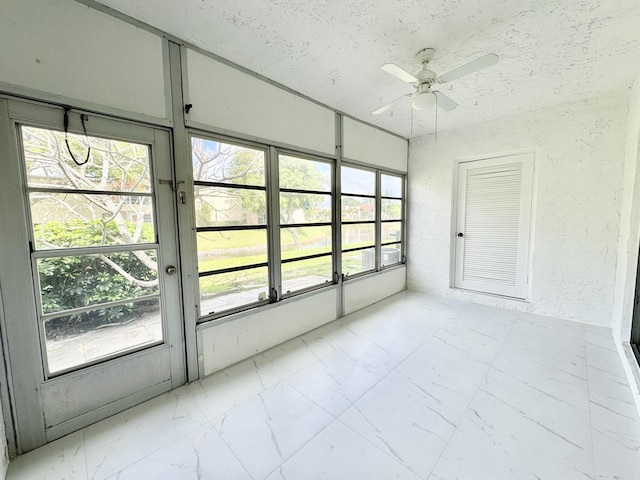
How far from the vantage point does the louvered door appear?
11.2 feet

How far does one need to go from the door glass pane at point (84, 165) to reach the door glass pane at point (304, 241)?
1.33 m

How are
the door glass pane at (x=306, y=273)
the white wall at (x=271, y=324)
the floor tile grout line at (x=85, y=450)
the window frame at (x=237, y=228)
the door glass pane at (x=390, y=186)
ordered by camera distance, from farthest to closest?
the door glass pane at (x=390, y=186) → the door glass pane at (x=306, y=273) → the white wall at (x=271, y=324) → the window frame at (x=237, y=228) → the floor tile grout line at (x=85, y=450)

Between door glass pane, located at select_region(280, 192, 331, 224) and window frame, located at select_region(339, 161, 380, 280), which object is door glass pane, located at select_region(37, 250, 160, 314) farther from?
window frame, located at select_region(339, 161, 380, 280)

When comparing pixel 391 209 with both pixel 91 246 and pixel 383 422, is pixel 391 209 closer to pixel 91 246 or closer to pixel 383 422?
pixel 383 422

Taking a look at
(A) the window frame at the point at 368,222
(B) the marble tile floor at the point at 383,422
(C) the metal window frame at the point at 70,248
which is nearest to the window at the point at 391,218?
(A) the window frame at the point at 368,222

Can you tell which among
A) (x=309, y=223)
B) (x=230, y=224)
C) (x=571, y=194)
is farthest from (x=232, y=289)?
(x=571, y=194)

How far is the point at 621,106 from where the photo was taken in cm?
Result: 272

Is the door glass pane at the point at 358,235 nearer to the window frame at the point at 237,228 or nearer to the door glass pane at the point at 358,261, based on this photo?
the door glass pane at the point at 358,261

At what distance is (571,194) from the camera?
304 centimetres

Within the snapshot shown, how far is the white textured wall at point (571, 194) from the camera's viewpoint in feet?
9.29

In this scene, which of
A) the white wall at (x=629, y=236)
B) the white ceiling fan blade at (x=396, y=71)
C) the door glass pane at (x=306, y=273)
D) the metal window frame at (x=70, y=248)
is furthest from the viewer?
the door glass pane at (x=306, y=273)

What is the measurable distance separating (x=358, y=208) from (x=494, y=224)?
2.02 m

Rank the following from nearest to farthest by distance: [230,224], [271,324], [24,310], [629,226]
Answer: [24,310]
[230,224]
[629,226]
[271,324]

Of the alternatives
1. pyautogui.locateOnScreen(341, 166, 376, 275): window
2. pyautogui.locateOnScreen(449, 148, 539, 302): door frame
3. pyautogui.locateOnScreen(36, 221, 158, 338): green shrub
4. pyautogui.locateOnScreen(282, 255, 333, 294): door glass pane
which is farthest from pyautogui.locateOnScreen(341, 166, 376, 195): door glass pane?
pyautogui.locateOnScreen(36, 221, 158, 338): green shrub
